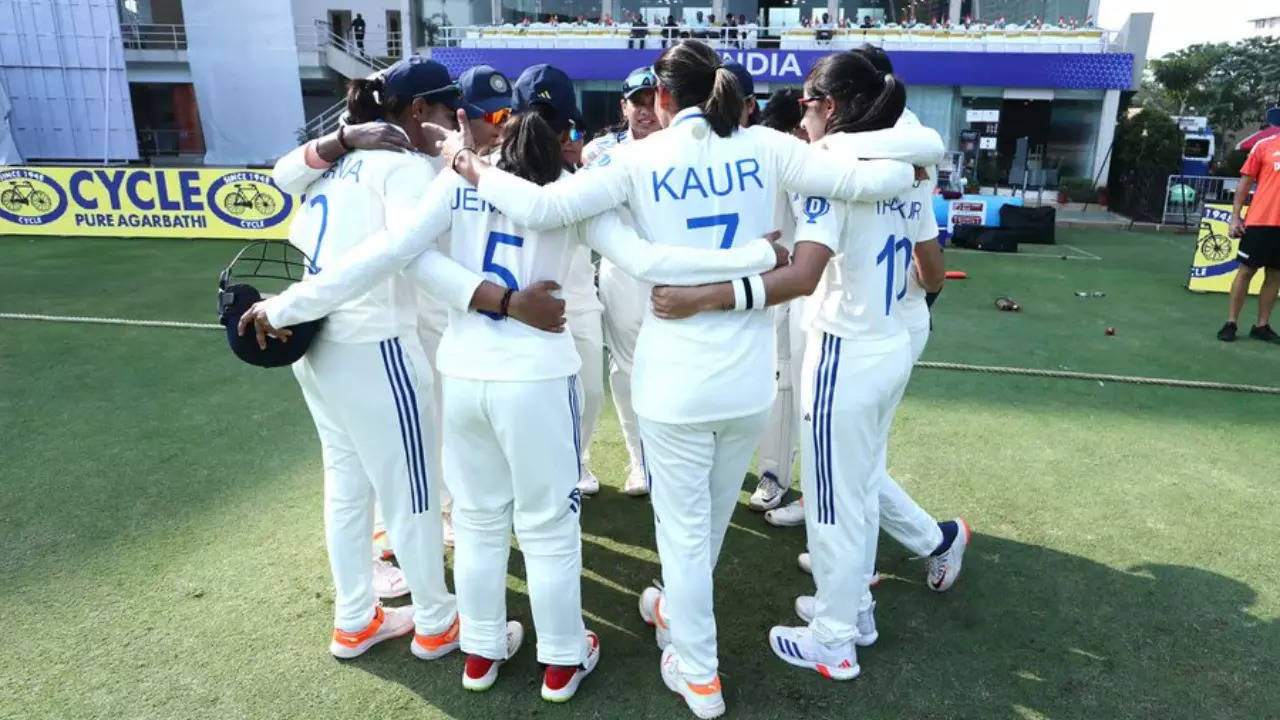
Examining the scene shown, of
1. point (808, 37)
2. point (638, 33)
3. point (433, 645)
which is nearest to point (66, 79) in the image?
point (638, 33)

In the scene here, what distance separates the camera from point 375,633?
2.75 meters

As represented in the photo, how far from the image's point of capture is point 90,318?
6.81 metres

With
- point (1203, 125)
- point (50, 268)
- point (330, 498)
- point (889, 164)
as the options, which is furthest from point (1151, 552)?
point (1203, 125)

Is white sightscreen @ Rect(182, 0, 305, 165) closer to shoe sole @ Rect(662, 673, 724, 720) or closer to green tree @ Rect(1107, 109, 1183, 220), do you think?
green tree @ Rect(1107, 109, 1183, 220)

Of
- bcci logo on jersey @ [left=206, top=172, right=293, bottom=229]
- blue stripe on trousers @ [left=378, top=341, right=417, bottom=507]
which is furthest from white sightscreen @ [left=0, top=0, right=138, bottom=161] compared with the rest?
blue stripe on trousers @ [left=378, top=341, right=417, bottom=507]

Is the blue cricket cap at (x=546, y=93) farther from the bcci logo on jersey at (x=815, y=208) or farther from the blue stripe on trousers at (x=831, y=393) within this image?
the blue stripe on trousers at (x=831, y=393)

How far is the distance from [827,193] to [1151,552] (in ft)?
7.22

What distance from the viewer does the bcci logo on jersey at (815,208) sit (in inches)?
91.0

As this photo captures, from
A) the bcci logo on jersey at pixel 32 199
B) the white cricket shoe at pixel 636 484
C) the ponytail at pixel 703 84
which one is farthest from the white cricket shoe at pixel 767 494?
the bcci logo on jersey at pixel 32 199

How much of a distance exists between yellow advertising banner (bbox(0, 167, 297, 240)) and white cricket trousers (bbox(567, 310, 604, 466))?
28.0 feet

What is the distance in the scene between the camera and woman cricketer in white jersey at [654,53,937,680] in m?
2.39

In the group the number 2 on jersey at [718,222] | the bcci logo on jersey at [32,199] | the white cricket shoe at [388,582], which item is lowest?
the white cricket shoe at [388,582]

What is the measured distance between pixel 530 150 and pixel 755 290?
0.68 meters

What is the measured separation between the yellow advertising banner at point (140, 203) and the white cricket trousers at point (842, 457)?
9.82 m
